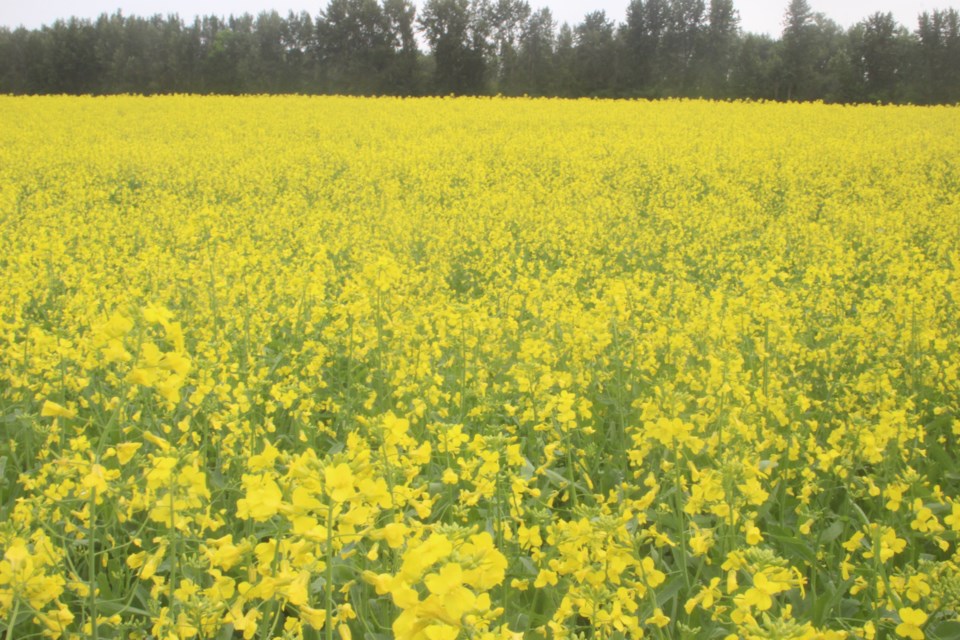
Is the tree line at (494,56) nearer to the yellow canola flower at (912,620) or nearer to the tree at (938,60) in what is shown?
the tree at (938,60)

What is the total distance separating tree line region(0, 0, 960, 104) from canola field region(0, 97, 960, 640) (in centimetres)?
2836

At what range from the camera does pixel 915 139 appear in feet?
47.9

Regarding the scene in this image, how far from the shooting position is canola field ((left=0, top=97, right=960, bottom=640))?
1.59m

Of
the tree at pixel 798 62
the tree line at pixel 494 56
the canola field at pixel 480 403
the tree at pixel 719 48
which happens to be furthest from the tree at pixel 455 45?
the canola field at pixel 480 403

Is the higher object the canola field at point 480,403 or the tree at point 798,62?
the tree at point 798,62

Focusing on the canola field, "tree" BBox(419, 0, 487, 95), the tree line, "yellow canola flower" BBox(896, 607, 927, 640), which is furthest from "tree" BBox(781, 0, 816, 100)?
"yellow canola flower" BBox(896, 607, 927, 640)

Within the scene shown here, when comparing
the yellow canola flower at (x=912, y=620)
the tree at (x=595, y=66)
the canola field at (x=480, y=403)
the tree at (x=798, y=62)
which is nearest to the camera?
the yellow canola flower at (x=912, y=620)

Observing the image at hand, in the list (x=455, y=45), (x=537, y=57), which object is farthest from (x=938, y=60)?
(x=455, y=45)

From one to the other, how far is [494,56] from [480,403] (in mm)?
41379

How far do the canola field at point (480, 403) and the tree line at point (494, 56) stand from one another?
93.0 feet

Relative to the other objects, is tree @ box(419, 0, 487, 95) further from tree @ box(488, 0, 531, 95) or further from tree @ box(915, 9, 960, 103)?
tree @ box(915, 9, 960, 103)

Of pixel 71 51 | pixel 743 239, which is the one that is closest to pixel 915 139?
pixel 743 239

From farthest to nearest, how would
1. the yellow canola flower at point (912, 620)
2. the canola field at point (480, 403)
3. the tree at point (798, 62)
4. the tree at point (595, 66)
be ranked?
the tree at point (595, 66), the tree at point (798, 62), the canola field at point (480, 403), the yellow canola flower at point (912, 620)

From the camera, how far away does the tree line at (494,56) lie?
37.3 metres
